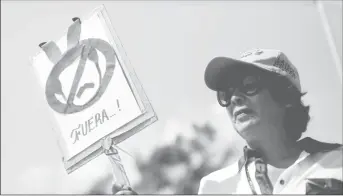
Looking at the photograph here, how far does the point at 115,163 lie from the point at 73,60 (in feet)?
2.30

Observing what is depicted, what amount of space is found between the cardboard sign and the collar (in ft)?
1.85

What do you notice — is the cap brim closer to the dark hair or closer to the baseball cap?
the baseball cap

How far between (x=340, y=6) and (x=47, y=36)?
1.70 metres

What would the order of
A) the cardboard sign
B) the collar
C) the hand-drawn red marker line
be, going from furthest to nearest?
the hand-drawn red marker line
the cardboard sign
the collar

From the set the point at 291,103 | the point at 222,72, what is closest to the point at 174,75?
the point at 222,72

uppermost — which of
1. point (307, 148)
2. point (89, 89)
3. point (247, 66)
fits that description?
point (89, 89)

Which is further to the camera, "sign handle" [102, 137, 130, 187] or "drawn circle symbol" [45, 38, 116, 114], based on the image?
"drawn circle symbol" [45, 38, 116, 114]

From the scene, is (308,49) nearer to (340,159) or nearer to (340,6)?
(340,6)

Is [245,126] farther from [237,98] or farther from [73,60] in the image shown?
[73,60]

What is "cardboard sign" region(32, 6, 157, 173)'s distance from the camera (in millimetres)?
3275

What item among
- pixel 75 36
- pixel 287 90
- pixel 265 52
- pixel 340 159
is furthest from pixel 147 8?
pixel 340 159

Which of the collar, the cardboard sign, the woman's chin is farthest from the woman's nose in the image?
the cardboard sign

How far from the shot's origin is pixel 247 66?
10.3 ft

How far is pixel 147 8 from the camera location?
10.8ft
